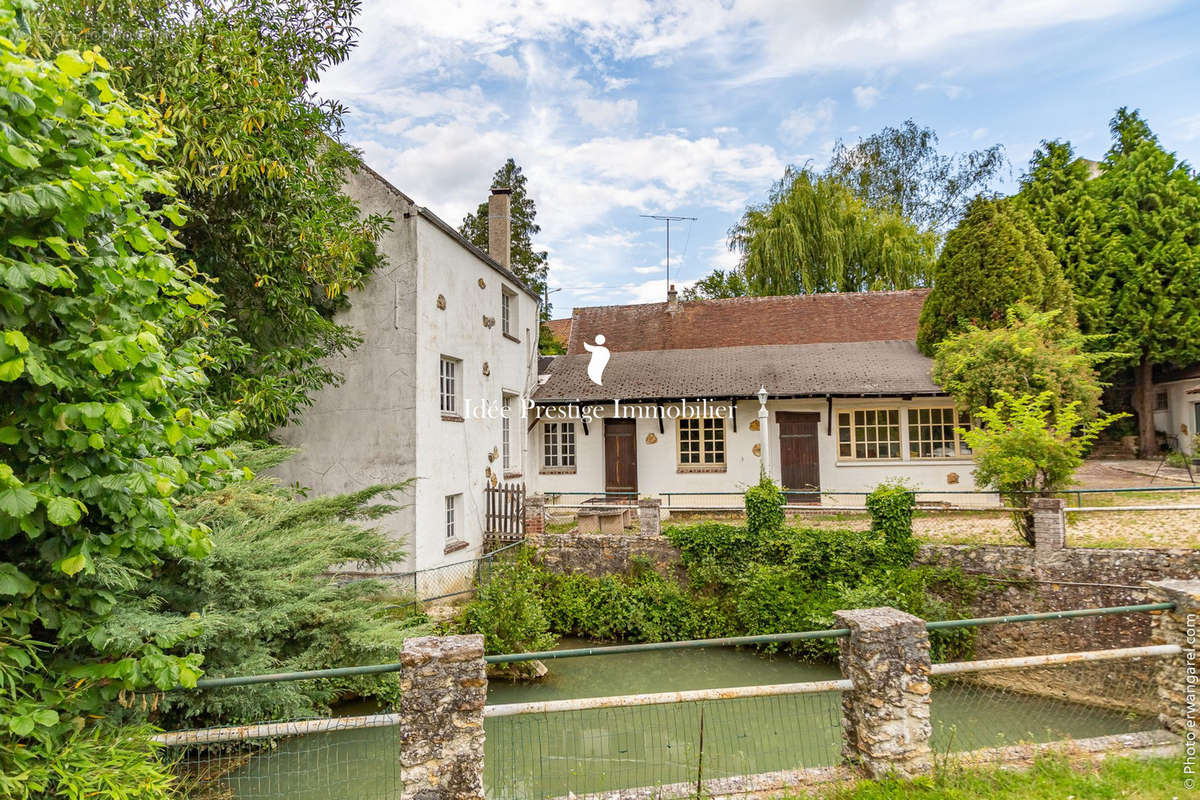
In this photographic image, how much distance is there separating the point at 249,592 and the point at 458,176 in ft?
61.3

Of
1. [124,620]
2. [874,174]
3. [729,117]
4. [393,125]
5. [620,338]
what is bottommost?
[124,620]

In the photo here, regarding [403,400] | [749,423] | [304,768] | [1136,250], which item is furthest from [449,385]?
[1136,250]

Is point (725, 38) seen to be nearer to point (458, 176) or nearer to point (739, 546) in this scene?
point (739, 546)

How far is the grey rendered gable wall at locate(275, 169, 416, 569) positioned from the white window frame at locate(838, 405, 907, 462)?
1143 centimetres

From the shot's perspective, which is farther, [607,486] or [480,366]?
[607,486]

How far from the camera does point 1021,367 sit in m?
13.5

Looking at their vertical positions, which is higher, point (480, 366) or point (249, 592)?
point (480, 366)

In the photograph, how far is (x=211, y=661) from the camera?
18.9 ft

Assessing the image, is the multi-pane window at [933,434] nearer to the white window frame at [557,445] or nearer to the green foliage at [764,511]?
the green foliage at [764,511]

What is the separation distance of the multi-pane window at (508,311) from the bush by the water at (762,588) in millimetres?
6381

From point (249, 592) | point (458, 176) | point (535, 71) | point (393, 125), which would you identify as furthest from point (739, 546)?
point (458, 176)

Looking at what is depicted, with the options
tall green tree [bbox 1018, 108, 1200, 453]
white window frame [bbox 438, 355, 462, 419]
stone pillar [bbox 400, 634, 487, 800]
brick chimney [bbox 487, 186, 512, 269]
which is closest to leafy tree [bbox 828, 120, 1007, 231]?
tall green tree [bbox 1018, 108, 1200, 453]

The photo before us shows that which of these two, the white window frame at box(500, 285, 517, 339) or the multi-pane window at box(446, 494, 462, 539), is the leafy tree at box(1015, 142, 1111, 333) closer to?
the white window frame at box(500, 285, 517, 339)

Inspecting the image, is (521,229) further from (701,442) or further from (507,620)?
(507,620)
